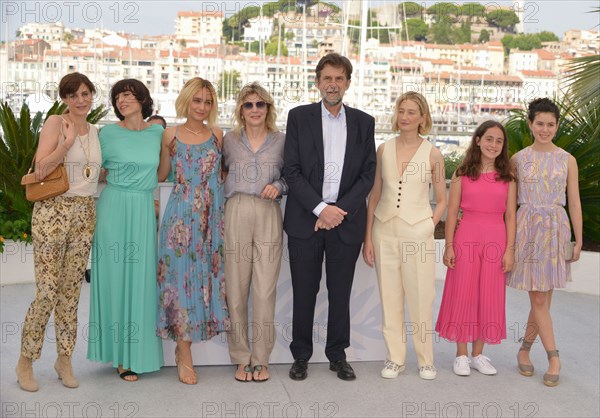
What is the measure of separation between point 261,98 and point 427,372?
185 centimetres

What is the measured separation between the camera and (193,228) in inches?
164

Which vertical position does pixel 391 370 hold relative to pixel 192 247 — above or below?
below

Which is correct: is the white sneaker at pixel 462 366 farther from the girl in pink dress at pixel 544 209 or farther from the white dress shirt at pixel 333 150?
the white dress shirt at pixel 333 150

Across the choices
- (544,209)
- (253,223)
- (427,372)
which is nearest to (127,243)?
(253,223)

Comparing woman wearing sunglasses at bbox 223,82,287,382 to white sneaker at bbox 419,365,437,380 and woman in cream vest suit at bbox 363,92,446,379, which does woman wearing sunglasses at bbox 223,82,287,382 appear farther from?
white sneaker at bbox 419,365,437,380

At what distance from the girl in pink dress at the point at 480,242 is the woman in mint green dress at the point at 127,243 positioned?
172cm

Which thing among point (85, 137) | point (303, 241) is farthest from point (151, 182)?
point (303, 241)

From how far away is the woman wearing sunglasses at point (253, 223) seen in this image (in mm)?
4234

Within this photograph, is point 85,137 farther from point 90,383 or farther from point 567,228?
point 567,228

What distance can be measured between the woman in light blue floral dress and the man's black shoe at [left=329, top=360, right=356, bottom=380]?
708 mm

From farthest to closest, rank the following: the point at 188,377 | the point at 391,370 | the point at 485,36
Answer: the point at 485,36, the point at 391,370, the point at 188,377

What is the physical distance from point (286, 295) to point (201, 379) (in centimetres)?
72

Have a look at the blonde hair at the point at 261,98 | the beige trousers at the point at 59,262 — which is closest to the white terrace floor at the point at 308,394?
the beige trousers at the point at 59,262

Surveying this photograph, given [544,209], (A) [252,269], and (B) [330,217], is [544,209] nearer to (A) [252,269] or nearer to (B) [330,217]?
(B) [330,217]
